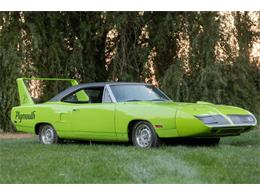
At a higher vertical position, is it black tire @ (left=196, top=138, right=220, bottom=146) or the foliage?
the foliage

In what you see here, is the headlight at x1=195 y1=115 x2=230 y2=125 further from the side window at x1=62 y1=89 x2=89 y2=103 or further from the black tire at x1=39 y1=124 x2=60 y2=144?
the black tire at x1=39 y1=124 x2=60 y2=144

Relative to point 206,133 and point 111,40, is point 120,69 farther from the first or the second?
point 206,133

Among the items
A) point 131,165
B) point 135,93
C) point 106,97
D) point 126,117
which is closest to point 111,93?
point 106,97

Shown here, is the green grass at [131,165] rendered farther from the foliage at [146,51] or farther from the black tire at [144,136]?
the foliage at [146,51]

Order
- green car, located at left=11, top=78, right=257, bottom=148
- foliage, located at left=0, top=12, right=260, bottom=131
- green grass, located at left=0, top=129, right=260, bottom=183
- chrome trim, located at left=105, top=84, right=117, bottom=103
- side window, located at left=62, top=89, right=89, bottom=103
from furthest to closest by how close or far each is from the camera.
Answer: foliage, located at left=0, top=12, right=260, bottom=131, side window, located at left=62, top=89, right=89, bottom=103, chrome trim, located at left=105, top=84, right=117, bottom=103, green car, located at left=11, top=78, right=257, bottom=148, green grass, located at left=0, top=129, right=260, bottom=183

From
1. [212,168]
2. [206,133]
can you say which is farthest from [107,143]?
[212,168]

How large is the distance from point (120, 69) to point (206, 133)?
9.38 meters

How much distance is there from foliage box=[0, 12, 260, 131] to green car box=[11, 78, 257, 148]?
15.5ft

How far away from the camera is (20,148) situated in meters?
12.2

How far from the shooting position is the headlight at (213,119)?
35.5 ft

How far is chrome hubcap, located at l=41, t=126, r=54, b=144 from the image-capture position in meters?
13.7

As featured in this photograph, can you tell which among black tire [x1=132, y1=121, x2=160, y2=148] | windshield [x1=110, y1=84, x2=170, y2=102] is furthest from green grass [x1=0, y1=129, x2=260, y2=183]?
windshield [x1=110, y1=84, x2=170, y2=102]
